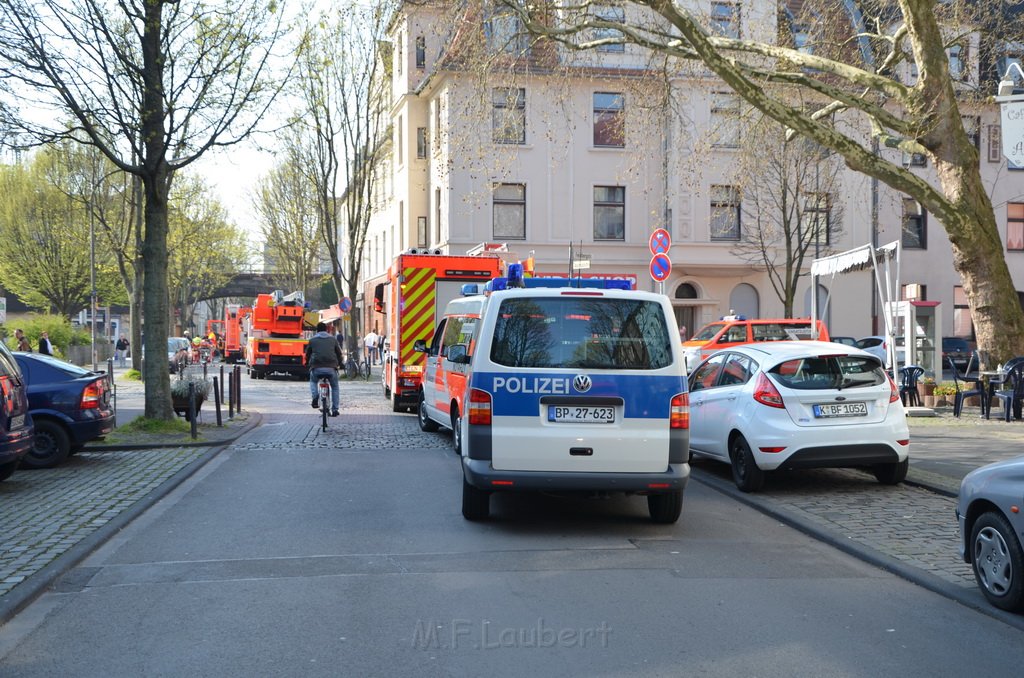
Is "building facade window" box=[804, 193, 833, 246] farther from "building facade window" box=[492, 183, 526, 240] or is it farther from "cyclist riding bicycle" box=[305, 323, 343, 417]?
"cyclist riding bicycle" box=[305, 323, 343, 417]

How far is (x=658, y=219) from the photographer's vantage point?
35781 millimetres

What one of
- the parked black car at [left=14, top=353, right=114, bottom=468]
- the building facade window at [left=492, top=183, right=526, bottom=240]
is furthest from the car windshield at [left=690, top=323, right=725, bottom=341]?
the parked black car at [left=14, top=353, right=114, bottom=468]

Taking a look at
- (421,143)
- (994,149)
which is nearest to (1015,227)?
(994,149)

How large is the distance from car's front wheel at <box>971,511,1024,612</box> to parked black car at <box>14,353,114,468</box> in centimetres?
986

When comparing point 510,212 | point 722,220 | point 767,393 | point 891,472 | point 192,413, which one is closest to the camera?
point 767,393

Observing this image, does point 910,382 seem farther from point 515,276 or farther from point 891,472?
point 515,276

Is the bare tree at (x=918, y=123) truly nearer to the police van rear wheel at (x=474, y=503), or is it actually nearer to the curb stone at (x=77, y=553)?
the police van rear wheel at (x=474, y=503)

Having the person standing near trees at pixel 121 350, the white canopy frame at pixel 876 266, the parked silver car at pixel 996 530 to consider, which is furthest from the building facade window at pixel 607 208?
the parked silver car at pixel 996 530

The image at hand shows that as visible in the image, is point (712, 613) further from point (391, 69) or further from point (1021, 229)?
point (1021, 229)

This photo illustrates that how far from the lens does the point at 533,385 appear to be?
7566 millimetres

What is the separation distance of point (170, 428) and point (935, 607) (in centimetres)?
1194

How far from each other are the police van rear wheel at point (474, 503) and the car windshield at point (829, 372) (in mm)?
3352

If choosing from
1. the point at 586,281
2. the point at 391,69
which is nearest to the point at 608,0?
the point at 586,281

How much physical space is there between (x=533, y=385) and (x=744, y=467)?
324 cm
